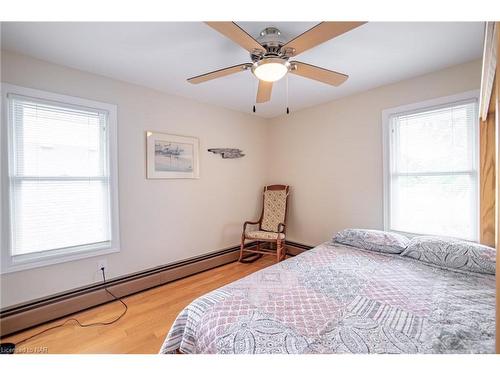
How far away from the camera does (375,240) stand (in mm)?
2174

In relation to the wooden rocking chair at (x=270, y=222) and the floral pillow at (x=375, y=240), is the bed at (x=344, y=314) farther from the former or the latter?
the wooden rocking chair at (x=270, y=222)

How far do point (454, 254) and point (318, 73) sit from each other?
1789mm

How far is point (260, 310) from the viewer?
3.84 ft

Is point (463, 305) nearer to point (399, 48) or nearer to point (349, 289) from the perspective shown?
point (349, 289)

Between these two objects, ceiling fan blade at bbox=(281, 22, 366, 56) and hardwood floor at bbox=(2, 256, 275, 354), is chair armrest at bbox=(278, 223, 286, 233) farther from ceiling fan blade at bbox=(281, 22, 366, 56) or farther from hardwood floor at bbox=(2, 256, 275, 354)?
ceiling fan blade at bbox=(281, 22, 366, 56)

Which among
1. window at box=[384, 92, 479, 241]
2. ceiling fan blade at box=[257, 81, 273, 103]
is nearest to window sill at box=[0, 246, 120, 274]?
ceiling fan blade at box=[257, 81, 273, 103]

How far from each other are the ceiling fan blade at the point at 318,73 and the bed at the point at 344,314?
1518 mm

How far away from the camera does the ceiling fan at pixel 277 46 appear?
117 cm

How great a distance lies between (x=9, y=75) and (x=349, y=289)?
10.2 feet

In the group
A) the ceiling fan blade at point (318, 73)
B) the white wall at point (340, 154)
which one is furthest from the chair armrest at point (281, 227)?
the ceiling fan blade at point (318, 73)

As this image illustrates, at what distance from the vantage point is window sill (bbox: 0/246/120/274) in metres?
1.81

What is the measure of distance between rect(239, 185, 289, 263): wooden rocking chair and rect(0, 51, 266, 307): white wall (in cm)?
20
